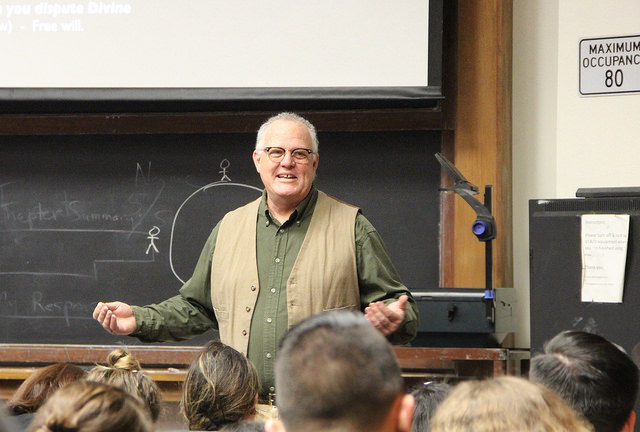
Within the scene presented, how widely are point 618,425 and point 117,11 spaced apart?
9.67 ft

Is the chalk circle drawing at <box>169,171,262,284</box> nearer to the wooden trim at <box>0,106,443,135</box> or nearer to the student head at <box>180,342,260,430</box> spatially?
the wooden trim at <box>0,106,443,135</box>

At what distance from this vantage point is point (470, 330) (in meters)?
3.17

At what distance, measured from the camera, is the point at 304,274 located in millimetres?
2572

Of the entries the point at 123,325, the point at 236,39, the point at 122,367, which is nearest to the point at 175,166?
the point at 236,39

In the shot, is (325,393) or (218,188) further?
(218,188)

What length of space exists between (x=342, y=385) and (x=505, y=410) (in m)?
0.29

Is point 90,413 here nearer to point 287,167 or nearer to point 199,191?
point 287,167

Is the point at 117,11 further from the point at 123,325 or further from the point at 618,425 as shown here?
the point at 618,425

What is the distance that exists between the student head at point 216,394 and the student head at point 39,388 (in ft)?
0.99

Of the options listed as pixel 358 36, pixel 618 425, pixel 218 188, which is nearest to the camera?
pixel 618 425

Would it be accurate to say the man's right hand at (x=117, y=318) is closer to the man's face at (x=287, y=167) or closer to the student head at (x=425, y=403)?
the man's face at (x=287, y=167)

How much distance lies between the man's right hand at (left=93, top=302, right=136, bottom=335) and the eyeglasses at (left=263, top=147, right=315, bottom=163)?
2.05 feet

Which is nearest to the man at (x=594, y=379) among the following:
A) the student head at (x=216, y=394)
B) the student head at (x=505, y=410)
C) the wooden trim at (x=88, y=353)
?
the student head at (x=505, y=410)

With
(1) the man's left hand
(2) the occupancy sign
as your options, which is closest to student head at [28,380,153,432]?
(1) the man's left hand
